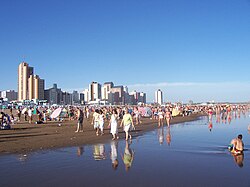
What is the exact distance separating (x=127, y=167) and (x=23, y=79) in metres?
121

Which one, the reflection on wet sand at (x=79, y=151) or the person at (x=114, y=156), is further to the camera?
the reflection on wet sand at (x=79, y=151)

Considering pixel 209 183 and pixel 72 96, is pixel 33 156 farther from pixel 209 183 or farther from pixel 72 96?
pixel 72 96

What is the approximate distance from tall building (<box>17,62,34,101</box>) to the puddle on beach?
115947 mm

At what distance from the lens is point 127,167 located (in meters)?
8.06

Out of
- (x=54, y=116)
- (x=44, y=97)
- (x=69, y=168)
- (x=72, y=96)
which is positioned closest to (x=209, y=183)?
(x=69, y=168)

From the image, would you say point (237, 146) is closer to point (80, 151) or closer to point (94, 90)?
point (80, 151)

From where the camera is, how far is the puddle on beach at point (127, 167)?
21.6ft

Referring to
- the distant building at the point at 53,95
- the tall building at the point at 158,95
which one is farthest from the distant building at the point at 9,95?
the tall building at the point at 158,95

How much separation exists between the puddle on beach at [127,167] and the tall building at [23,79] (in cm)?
11595

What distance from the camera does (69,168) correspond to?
7.97m

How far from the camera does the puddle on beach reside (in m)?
6.60

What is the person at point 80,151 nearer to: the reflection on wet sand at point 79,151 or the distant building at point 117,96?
the reflection on wet sand at point 79,151

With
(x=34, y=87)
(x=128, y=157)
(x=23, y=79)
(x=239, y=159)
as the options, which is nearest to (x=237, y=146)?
(x=239, y=159)

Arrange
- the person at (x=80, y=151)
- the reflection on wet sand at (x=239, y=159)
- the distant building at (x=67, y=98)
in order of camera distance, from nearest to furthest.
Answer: the reflection on wet sand at (x=239, y=159) < the person at (x=80, y=151) < the distant building at (x=67, y=98)
